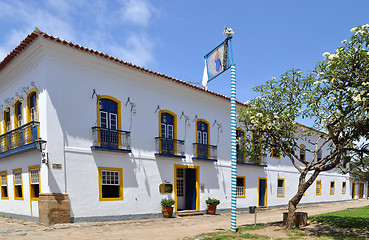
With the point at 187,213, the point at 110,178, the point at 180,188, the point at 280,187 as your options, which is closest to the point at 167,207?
the point at 187,213

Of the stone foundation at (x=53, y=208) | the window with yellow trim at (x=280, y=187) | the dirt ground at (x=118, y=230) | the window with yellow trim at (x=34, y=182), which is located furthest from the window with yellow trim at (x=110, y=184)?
the window with yellow trim at (x=280, y=187)

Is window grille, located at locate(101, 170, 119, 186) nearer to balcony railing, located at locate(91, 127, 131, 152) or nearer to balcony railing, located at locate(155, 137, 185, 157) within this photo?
balcony railing, located at locate(91, 127, 131, 152)

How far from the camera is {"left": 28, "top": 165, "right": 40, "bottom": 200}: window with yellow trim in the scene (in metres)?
11.6

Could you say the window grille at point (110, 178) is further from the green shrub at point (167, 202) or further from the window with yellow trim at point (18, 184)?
the window with yellow trim at point (18, 184)

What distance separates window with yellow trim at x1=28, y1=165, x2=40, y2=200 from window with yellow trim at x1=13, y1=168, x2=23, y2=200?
1015mm

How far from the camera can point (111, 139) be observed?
12734mm

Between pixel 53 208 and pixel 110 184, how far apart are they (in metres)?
2.51

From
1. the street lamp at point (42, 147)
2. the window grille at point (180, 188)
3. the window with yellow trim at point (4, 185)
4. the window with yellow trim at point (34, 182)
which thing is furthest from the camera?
the window grille at point (180, 188)

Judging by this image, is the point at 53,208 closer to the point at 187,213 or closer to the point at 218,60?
the point at 187,213

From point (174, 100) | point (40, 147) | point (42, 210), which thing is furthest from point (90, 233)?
point (174, 100)

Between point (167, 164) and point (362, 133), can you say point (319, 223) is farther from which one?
point (167, 164)

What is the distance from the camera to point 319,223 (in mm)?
11664

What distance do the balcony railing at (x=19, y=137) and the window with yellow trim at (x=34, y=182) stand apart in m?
1.07

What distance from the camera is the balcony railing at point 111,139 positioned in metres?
12.3
